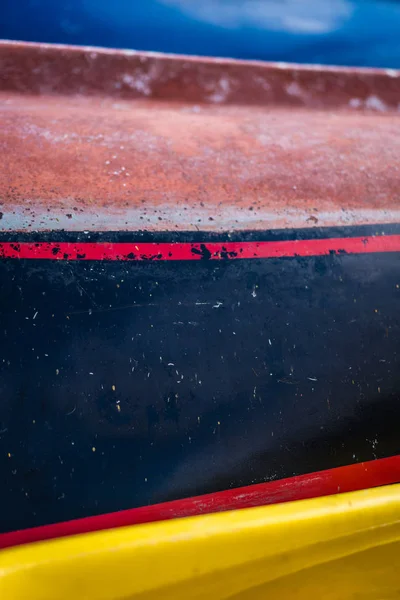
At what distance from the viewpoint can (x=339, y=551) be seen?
53.9 inches

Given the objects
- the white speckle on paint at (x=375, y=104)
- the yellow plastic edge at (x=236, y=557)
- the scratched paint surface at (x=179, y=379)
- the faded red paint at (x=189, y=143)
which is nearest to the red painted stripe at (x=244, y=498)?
the scratched paint surface at (x=179, y=379)

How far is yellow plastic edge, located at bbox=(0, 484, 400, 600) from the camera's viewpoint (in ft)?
3.78

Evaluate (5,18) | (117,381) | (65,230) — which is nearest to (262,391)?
(117,381)

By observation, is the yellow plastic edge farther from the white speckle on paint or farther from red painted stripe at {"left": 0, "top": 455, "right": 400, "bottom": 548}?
the white speckle on paint

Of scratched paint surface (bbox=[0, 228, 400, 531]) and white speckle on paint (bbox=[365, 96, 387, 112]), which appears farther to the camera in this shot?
white speckle on paint (bbox=[365, 96, 387, 112])

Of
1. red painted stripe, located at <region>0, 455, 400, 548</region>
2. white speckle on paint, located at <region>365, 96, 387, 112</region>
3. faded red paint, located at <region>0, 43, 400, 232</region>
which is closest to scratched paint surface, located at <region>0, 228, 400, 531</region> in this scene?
red painted stripe, located at <region>0, 455, 400, 548</region>

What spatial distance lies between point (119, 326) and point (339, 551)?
4.05ft

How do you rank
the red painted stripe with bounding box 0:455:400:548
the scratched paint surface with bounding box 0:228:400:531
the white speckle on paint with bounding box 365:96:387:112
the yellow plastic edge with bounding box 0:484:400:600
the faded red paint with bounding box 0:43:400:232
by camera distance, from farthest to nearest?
the white speckle on paint with bounding box 365:96:387:112
the faded red paint with bounding box 0:43:400:232
the scratched paint surface with bounding box 0:228:400:531
the red painted stripe with bounding box 0:455:400:548
the yellow plastic edge with bounding box 0:484:400:600

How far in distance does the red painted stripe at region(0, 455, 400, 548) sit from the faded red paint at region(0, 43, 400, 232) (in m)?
1.34

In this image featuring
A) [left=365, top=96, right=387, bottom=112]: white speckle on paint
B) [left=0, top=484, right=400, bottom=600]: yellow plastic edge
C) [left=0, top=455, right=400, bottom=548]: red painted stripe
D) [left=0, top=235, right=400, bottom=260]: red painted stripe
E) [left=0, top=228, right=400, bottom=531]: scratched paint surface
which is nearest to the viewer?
[left=0, top=484, right=400, bottom=600]: yellow plastic edge

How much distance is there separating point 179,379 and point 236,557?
77 cm

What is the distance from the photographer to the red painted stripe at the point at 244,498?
5.03 ft

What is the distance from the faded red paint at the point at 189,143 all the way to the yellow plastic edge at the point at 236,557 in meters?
1.49

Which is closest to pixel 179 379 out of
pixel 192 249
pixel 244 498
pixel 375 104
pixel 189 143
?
pixel 244 498
